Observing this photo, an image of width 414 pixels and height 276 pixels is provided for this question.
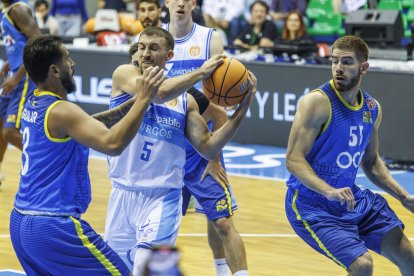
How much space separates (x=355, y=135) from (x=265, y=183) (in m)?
5.66

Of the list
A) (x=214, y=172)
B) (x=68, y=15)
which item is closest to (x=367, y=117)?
(x=214, y=172)

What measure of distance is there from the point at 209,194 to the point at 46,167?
230 cm

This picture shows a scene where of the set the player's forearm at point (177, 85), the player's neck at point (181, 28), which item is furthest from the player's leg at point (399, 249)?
the player's neck at point (181, 28)

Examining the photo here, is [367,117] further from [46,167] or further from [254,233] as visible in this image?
[254,233]

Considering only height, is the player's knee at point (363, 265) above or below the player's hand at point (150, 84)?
below

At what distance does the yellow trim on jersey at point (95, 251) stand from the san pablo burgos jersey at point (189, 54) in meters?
3.03

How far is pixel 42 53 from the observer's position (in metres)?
5.42

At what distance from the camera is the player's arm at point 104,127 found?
5102 mm

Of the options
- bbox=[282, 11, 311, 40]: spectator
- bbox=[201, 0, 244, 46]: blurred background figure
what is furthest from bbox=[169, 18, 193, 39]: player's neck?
bbox=[201, 0, 244, 46]: blurred background figure

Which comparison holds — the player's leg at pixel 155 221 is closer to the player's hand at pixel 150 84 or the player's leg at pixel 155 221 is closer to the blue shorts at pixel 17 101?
the player's hand at pixel 150 84

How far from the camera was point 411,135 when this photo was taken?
42.7 feet

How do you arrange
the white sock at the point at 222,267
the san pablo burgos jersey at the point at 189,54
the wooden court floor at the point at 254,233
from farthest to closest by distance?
the wooden court floor at the point at 254,233 < the san pablo burgos jersey at the point at 189,54 < the white sock at the point at 222,267

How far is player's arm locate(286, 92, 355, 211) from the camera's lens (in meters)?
6.29

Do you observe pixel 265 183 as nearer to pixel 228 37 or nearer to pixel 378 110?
pixel 378 110
